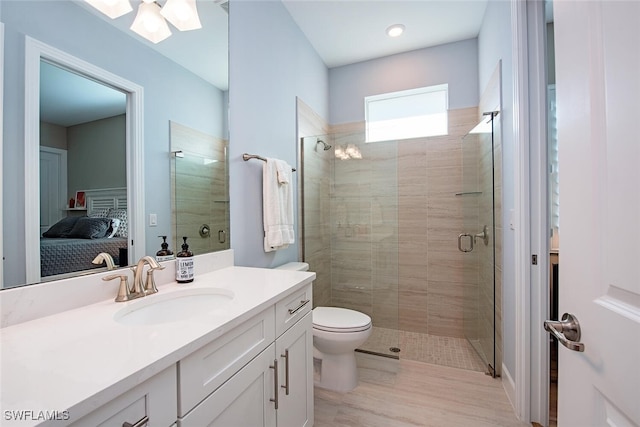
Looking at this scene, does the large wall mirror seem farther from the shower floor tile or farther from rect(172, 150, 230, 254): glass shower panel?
the shower floor tile

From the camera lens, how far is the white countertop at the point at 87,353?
0.46 meters

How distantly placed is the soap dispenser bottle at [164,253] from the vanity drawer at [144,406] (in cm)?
69

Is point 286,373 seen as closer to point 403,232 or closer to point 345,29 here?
point 403,232

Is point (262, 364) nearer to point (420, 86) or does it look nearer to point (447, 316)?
point (447, 316)

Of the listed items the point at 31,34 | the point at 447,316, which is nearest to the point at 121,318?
the point at 31,34

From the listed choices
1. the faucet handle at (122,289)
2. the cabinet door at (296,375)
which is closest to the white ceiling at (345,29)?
the faucet handle at (122,289)

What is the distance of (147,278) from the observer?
3.46 ft

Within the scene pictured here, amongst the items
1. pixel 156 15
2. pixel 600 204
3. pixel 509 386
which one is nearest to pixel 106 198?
pixel 156 15

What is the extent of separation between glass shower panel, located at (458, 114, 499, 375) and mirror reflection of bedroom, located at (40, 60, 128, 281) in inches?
86.4

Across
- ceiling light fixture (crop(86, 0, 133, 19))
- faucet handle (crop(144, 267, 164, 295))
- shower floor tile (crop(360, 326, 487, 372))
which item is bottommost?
shower floor tile (crop(360, 326, 487, 372))

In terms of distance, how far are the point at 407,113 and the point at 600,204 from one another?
2.61 metres

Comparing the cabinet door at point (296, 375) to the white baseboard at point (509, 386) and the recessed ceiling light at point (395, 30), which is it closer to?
the white baseboard at point (509, 386)

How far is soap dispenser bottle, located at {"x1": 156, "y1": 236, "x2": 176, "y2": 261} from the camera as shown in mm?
1185

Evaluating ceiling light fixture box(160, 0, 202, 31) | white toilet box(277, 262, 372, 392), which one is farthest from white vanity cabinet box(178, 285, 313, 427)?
ceiling light fixture box(160, 0, 202, 31)
